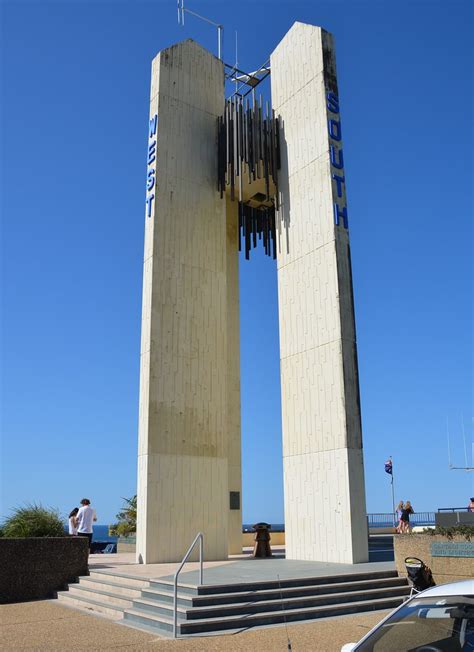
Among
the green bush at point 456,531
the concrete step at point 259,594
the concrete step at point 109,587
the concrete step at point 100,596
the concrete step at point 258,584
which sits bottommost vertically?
the concrete step at point 100,596

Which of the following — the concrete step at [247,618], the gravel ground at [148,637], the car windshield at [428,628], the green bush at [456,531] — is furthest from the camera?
the green bush at [456,531]

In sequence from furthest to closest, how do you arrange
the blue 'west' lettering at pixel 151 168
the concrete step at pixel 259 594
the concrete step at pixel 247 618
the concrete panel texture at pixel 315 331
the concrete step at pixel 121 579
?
the blue 'west' lettering at pixel 151 168, the concrete panel texture at pixel 315 331, the concrete step at pixel 121 579, the concrete step at pixel 259 594, the concrete step at pixel 247 618

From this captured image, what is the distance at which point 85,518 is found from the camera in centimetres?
1398

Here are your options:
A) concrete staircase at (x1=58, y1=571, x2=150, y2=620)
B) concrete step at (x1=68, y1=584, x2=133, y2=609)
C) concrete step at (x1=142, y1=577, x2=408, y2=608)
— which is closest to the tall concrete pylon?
concrete step at (x1=142, y1=577, x2=408, y2=608)

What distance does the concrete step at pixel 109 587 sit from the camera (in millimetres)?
10406

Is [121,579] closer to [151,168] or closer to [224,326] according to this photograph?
[224,326]

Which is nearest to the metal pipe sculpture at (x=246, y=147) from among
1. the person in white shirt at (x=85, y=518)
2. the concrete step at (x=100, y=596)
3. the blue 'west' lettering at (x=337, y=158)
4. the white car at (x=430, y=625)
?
the blue 'west' lettering at (x=337, y=158)

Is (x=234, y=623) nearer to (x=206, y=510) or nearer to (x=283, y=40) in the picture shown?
(x=206, y=510)

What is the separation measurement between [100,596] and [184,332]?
674cm

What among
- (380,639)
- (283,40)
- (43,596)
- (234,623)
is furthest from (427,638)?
(283,40)

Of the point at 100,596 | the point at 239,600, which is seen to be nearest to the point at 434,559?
the point at 239,600

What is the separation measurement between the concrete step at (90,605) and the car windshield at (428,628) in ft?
22.3

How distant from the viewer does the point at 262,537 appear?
1531 cm

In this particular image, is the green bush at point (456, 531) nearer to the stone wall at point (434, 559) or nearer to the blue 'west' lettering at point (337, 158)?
the stone wall at point (434, 559)
